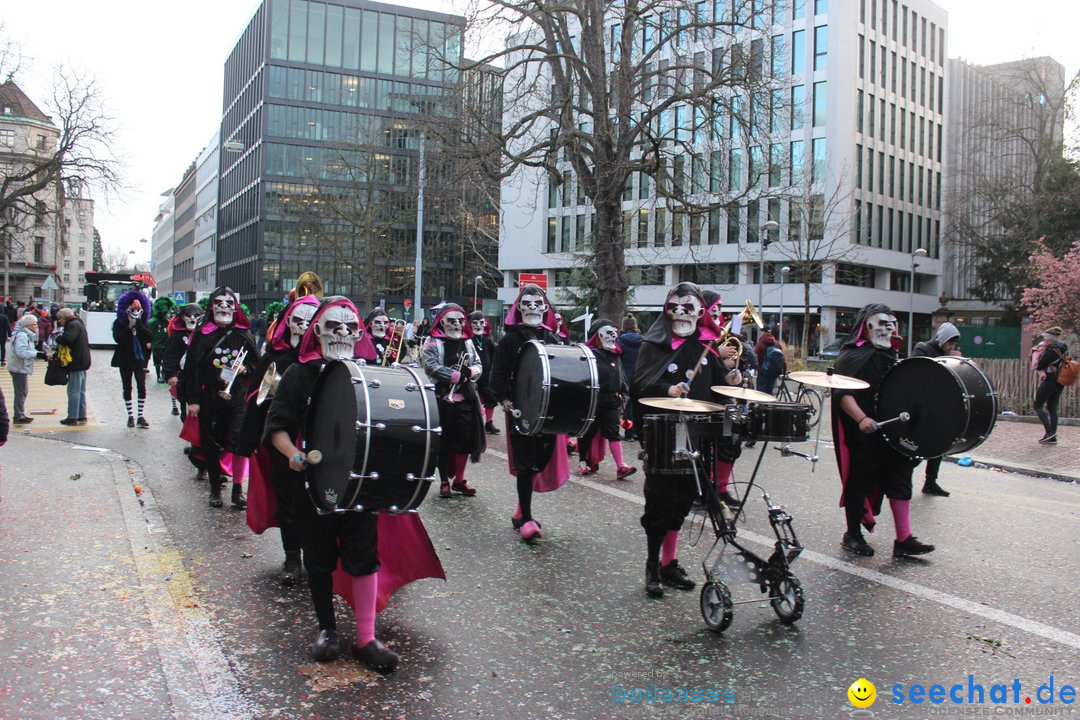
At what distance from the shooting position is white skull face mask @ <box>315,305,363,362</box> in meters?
4.50

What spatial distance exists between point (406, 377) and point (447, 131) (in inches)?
670

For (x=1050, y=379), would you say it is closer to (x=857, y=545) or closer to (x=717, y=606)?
(x=857, y=545)

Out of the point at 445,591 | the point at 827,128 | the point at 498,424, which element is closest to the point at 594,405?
the point at 445,591

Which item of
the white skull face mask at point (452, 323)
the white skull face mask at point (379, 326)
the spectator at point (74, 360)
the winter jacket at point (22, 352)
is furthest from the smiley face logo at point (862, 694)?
the winter jacket at point (22, 352)

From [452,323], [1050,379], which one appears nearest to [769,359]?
[1050,379]

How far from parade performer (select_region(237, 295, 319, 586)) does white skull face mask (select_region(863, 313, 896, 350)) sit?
161 inches

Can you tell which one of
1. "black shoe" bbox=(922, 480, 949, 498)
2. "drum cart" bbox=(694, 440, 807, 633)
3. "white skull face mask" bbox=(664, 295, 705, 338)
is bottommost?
"black shoe" bbox=(922, 480, 949, 498)

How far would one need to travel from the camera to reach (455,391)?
7840 millimetres

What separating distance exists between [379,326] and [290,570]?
239 inches

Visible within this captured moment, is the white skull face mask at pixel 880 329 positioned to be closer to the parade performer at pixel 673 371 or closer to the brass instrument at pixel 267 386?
the parade performer at pixel 673 371

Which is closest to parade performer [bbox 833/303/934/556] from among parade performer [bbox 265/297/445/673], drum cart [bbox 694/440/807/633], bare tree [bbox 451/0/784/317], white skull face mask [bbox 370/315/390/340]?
drum cart [bbox 694/440/807/633]

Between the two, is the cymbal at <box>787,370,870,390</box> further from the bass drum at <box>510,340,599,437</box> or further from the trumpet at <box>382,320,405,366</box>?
the trumpet at <box>382,320,405,366</box>

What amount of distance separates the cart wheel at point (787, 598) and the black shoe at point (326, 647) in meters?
2.38

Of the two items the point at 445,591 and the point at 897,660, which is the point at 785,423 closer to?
the point at 897,660
